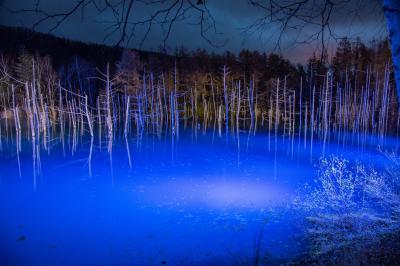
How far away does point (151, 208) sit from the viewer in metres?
11.8

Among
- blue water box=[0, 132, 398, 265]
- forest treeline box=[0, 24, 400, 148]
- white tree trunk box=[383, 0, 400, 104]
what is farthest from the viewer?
forest treeline box=[0, 24, 400, 148]

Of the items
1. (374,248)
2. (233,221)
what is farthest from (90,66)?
(374,248)

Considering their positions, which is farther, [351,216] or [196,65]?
[196,65]

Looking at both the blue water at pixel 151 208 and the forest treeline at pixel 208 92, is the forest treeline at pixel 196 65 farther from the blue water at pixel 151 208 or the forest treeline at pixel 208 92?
the blue water at pixel 151 208

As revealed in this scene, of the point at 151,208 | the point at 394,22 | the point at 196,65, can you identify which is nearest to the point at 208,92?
the point at 196,65

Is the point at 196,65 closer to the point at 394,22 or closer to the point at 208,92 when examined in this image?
the point at 208,92

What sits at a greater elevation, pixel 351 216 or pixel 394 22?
pixel 394 22

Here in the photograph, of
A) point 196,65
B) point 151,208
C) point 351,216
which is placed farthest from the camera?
point 196,65

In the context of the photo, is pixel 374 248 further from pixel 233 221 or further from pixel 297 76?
pixel 297 76

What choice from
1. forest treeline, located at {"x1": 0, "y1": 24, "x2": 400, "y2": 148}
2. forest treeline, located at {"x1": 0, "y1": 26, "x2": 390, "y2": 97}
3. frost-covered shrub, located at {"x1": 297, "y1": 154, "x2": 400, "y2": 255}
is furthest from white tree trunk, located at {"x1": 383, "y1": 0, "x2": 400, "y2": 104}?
forest treeline, located at {"x1": 0, "y1": 26, "x2": 390, "y2": 97}

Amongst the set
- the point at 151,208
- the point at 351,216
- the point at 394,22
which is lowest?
the point at 151,208

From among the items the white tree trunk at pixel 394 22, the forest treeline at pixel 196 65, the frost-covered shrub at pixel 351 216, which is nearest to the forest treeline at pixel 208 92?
the forest treeline at pixel 196 65

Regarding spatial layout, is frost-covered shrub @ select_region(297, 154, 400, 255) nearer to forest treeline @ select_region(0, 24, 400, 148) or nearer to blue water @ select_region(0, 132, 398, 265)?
blue water @ select_region(0, 132, 398, 265)

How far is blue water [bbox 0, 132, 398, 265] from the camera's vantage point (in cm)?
832
